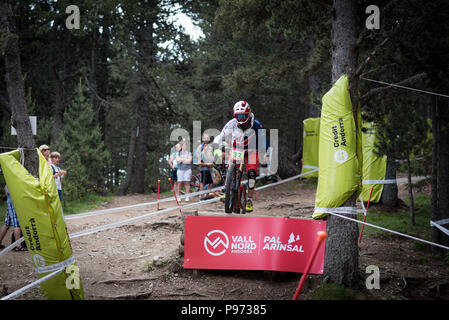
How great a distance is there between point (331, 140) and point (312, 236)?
5.06 feet

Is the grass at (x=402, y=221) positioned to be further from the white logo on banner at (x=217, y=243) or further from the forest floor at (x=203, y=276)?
the white logo on banner at (x=217, y=243)

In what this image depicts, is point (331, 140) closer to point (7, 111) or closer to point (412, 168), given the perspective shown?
point (412, 168)

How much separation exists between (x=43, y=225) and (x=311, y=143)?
12.4 m

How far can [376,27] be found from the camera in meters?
5.24

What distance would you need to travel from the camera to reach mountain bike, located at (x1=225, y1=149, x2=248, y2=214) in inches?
254

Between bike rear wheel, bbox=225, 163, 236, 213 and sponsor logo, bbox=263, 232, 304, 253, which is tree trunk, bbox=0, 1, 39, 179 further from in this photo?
sponsor logo, bbox=263, 232, 304, 253

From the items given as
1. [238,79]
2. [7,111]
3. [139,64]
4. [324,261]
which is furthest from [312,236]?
[7,111]

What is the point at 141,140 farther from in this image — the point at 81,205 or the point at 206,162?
the point at 206,162

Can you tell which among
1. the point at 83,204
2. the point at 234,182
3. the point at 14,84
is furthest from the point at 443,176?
the point at 83,204

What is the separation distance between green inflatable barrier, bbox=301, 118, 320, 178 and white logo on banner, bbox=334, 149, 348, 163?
10058mm

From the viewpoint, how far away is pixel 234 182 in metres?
6.58

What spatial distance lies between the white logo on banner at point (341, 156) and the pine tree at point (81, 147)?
10.8m

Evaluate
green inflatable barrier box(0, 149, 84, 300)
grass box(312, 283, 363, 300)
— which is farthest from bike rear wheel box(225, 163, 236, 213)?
green inflatable barrier box(0, 149, 84, 300)

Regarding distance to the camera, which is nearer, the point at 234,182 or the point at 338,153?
the point at 338,153
